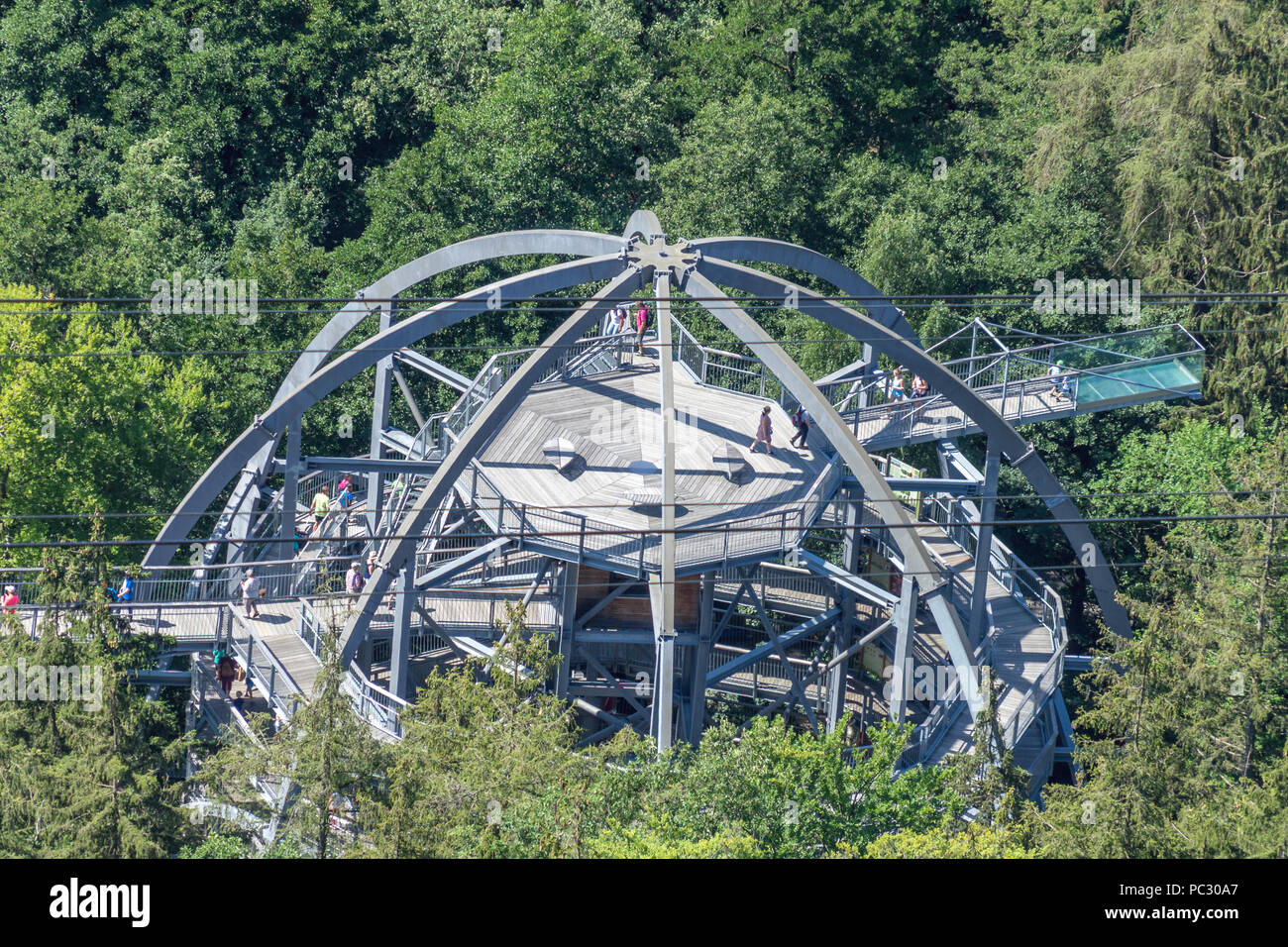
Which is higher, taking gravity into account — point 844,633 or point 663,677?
point 844,633

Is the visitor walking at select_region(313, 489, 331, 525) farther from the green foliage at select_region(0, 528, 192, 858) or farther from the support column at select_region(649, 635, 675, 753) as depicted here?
the support column at select_region(649, 635, 675, 753)

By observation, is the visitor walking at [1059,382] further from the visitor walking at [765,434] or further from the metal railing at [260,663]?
the metal railing at [260,663]

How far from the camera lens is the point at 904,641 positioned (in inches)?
1257

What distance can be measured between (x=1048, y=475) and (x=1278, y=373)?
1713cm

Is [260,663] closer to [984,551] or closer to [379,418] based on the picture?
[379,418]

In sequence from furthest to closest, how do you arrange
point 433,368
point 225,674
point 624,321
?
point 624,321 → point 433,368 → point 225,674

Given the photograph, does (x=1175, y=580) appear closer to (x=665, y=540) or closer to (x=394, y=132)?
(x=665, y=540)

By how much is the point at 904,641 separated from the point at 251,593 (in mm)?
15538

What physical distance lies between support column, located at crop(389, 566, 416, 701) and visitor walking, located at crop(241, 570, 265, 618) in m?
4.05

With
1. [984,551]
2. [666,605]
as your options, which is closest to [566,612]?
[666,605]

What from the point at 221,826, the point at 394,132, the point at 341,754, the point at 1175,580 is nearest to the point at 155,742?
the point at 221,826

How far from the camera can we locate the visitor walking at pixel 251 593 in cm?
A: 3356

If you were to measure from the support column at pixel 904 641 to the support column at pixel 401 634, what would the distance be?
10982mm

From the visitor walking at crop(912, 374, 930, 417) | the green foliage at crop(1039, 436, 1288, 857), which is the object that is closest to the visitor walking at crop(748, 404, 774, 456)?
the visitor walking at crop(912, 374, 930, 417)
